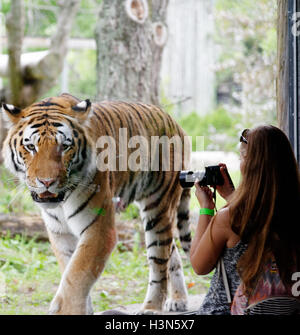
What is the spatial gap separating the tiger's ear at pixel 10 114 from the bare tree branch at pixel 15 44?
1.78 metres

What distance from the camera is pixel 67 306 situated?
8.32ft

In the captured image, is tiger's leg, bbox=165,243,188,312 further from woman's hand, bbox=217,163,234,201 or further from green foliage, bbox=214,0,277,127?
green foliage, bbox=214,0,277,127

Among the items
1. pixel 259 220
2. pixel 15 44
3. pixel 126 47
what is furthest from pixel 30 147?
pixel 15 44

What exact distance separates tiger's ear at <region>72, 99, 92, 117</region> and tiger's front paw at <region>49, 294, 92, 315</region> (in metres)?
0.87

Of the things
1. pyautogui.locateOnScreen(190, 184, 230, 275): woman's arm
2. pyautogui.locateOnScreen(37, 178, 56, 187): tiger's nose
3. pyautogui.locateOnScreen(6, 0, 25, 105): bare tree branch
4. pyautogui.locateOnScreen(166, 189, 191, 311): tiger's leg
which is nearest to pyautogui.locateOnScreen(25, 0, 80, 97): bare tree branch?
pyautogui.locateOnScreen(6, 0, 25, 105): bare tree branch

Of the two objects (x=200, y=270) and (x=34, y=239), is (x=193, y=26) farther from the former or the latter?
(x=200, y=270)

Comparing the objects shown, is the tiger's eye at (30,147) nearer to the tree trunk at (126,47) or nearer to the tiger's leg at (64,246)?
the tiger's leg at (64,246)

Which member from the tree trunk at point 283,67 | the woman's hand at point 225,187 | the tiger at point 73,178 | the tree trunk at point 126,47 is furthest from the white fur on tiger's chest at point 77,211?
the tree trunk at point 126,47

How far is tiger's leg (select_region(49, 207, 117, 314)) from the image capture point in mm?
2533

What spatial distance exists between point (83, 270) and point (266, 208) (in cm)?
103

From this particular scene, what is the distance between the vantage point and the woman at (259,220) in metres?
1.88

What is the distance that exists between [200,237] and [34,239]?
7.29ft

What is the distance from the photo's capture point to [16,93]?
436 cm
